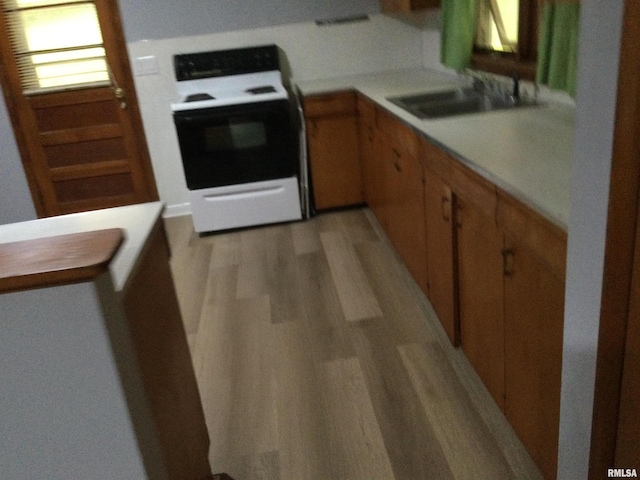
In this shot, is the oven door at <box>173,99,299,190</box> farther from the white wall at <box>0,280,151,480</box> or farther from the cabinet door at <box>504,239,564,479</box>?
the white wall at <box>0,280,151,480</box>

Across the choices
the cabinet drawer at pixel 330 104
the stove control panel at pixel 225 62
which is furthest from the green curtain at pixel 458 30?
the stove control panel at pixel 225 62

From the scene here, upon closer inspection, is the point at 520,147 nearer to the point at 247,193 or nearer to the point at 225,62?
the point at 247,193

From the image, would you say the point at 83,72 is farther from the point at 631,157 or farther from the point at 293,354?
the point at 631,157

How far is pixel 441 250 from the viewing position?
219 centimetres

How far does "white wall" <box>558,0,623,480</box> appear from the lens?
0.87 m

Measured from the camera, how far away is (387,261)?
3.16m

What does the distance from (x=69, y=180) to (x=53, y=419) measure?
3.66 m

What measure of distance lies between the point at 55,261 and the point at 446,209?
1.48 metres

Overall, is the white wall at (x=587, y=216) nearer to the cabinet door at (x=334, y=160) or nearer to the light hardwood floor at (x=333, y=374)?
the light hardwood floor at (x=333, y=374)

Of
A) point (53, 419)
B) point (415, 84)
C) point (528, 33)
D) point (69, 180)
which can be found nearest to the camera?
point (53, 419)

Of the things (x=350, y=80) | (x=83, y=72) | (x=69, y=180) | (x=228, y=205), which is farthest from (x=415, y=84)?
(x=69, y=180)

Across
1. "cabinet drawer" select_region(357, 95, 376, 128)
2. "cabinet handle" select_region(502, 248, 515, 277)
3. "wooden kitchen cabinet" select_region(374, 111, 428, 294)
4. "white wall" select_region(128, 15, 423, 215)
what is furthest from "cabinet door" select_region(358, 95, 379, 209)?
"cabinet handle" select_region(502, 248, 515, 277)

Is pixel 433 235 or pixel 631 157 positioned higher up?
pixel 631 157

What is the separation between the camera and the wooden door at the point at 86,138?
3936 millimetres
